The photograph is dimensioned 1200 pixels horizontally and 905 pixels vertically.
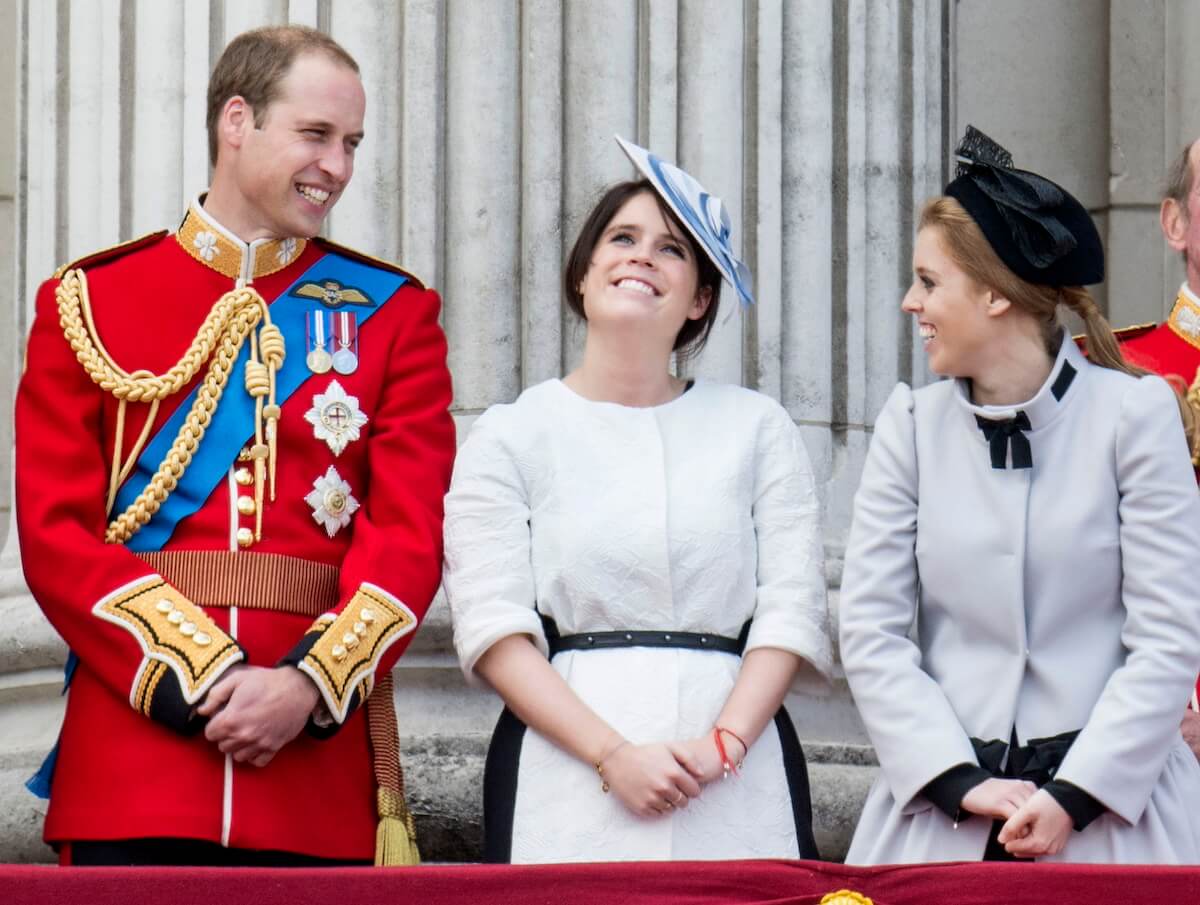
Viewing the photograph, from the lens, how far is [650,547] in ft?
12.4

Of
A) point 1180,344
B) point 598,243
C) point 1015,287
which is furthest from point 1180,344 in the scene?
point 598,243

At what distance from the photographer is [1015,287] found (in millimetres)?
3707

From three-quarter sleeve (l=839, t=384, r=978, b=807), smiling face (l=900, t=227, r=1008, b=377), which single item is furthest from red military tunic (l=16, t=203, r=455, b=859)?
smiling face (l=900, t=227, r=1008, b=377)

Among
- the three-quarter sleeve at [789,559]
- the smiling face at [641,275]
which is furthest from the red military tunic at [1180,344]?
the smiling face at [641,275]

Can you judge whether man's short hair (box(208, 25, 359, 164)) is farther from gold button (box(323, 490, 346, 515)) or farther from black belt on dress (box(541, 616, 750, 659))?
black belt on dress (box(541, 616, 750, 659))

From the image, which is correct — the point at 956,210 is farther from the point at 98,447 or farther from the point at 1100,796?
the point at 98,447

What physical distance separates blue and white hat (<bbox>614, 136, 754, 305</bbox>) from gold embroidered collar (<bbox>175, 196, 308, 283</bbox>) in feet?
2.01

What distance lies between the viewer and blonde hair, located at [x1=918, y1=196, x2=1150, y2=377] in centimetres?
371

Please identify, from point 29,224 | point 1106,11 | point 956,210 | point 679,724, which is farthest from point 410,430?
point 1106,11

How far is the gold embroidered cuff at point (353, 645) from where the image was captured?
365cm

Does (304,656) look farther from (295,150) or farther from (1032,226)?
(1032,226)

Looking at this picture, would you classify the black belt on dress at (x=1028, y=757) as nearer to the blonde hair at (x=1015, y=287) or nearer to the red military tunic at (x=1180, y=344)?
the blonde hair at (x=1015, y=287)

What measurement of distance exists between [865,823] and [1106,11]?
11.4 ft

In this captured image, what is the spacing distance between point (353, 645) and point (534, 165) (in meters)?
1.62
